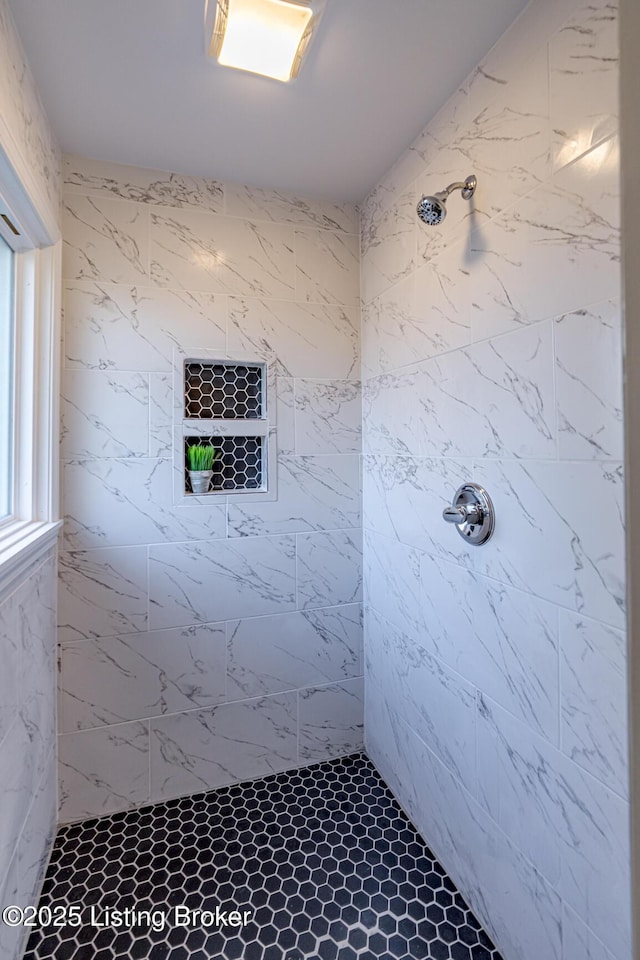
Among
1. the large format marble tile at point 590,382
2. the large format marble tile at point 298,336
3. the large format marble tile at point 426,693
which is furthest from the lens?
the large format marble tile at point 298,336

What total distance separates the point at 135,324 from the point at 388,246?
0.95m

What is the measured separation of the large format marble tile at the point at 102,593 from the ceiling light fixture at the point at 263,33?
146cm

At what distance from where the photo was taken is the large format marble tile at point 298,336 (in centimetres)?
178

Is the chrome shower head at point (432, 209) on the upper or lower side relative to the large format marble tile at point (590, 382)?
upper

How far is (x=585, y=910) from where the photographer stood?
938mm

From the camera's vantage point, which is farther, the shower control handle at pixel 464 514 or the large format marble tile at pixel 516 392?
the shower control handle at pixel 464 514

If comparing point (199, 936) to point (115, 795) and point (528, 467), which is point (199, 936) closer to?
point (115, 795)

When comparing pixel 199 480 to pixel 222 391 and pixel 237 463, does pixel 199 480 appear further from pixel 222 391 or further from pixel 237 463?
pixel 222 391

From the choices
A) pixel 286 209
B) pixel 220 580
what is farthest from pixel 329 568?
pixel 286 209

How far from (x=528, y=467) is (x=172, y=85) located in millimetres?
1390

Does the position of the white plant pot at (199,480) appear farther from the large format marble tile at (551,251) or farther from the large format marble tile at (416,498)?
the large format marble tile at (551,251)

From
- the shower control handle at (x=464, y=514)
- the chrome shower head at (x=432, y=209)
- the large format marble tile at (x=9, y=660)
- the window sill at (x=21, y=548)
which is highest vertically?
the chrome shower head at (x=432, y=209)

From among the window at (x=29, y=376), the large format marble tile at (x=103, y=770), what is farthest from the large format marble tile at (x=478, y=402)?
the large format marble tile at (x=103, y=770)

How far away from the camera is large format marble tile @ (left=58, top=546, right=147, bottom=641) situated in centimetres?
160
